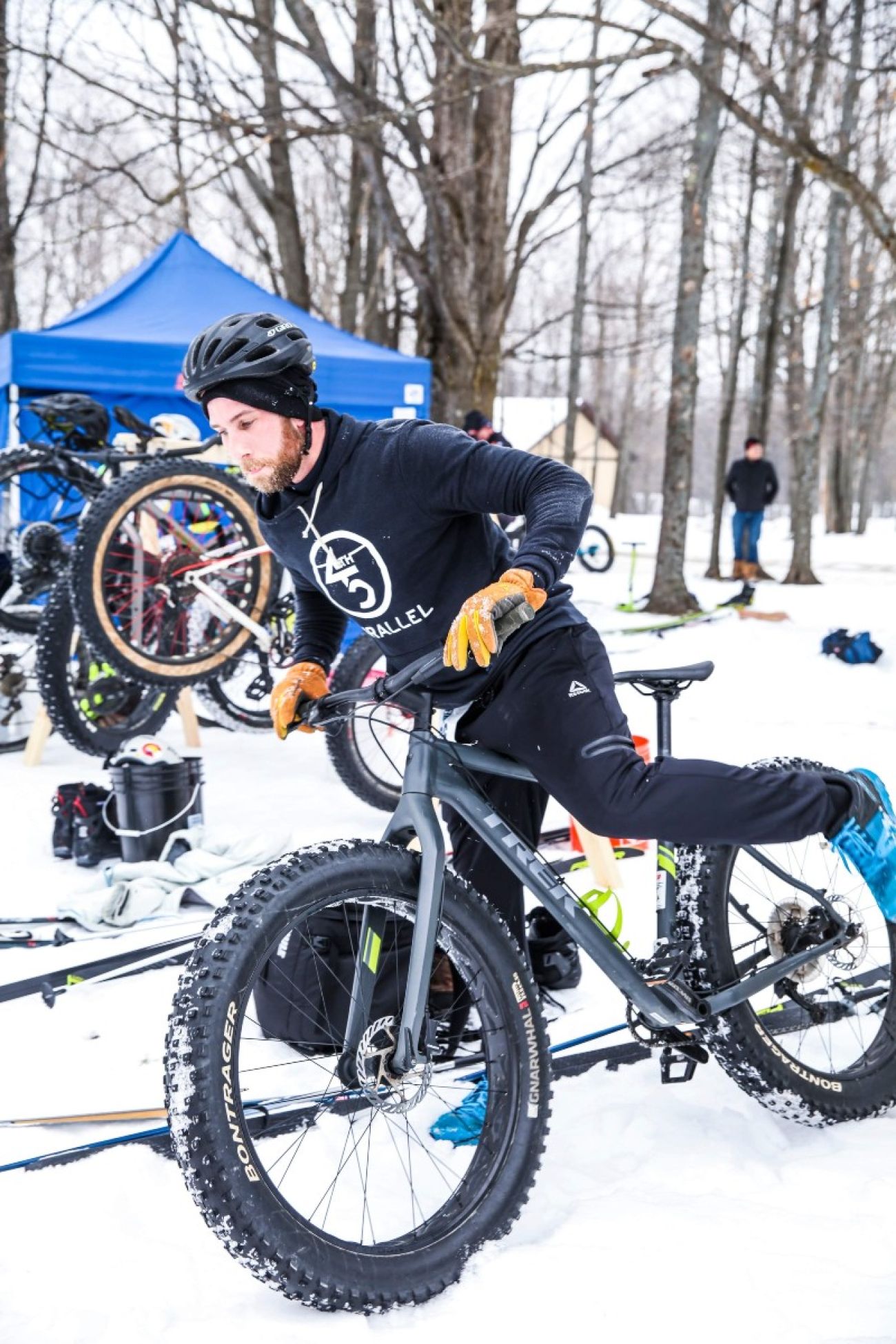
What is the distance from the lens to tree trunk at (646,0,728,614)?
10523 millimetres

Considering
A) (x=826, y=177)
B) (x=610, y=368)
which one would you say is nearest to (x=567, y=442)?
(x=826, y=177)

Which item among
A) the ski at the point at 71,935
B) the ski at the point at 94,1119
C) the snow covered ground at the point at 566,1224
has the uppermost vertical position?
the snow covered ground at the point at 566,1224

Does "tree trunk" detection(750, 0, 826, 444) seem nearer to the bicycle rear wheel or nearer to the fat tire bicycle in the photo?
the bicycle rear wheel

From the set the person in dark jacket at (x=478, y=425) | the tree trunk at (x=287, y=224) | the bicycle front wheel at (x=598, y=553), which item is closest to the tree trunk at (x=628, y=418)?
the bicycle front wheel at (x=598, y=553)

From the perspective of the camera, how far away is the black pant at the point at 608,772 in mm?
2143

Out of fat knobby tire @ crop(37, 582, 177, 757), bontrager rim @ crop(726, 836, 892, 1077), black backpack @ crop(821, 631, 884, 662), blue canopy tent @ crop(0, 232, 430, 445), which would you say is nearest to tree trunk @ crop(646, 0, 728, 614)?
black backpack @ crop(821, 631, 884, 662)

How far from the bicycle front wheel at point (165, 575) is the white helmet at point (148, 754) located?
0.41m

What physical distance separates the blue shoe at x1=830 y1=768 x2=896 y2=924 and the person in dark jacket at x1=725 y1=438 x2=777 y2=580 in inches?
488

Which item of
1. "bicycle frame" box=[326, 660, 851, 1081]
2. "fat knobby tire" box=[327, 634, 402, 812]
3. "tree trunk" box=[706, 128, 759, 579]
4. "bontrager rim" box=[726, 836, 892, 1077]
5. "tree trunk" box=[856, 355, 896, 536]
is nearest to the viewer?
"bicycle frame" box=[326, 660, 851, 1081]

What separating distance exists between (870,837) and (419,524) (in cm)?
116

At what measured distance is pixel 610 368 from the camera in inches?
2140

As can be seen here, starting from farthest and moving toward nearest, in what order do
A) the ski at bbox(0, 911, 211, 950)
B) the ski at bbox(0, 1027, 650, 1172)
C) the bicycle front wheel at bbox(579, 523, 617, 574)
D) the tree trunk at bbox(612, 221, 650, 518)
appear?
1. the tree trunk at bbox(612, 221, 650, 518)
2. the bicycle front wheel at bbox(579, 523, 617, 574)
3. the ski at bbox(0, 911, 211, 950)
4. the ski at bbox(0, 1027, 650, 1172)

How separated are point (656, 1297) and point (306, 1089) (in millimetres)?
946

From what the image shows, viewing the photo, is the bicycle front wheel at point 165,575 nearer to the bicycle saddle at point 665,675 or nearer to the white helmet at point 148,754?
the white helmet at point 148,754
